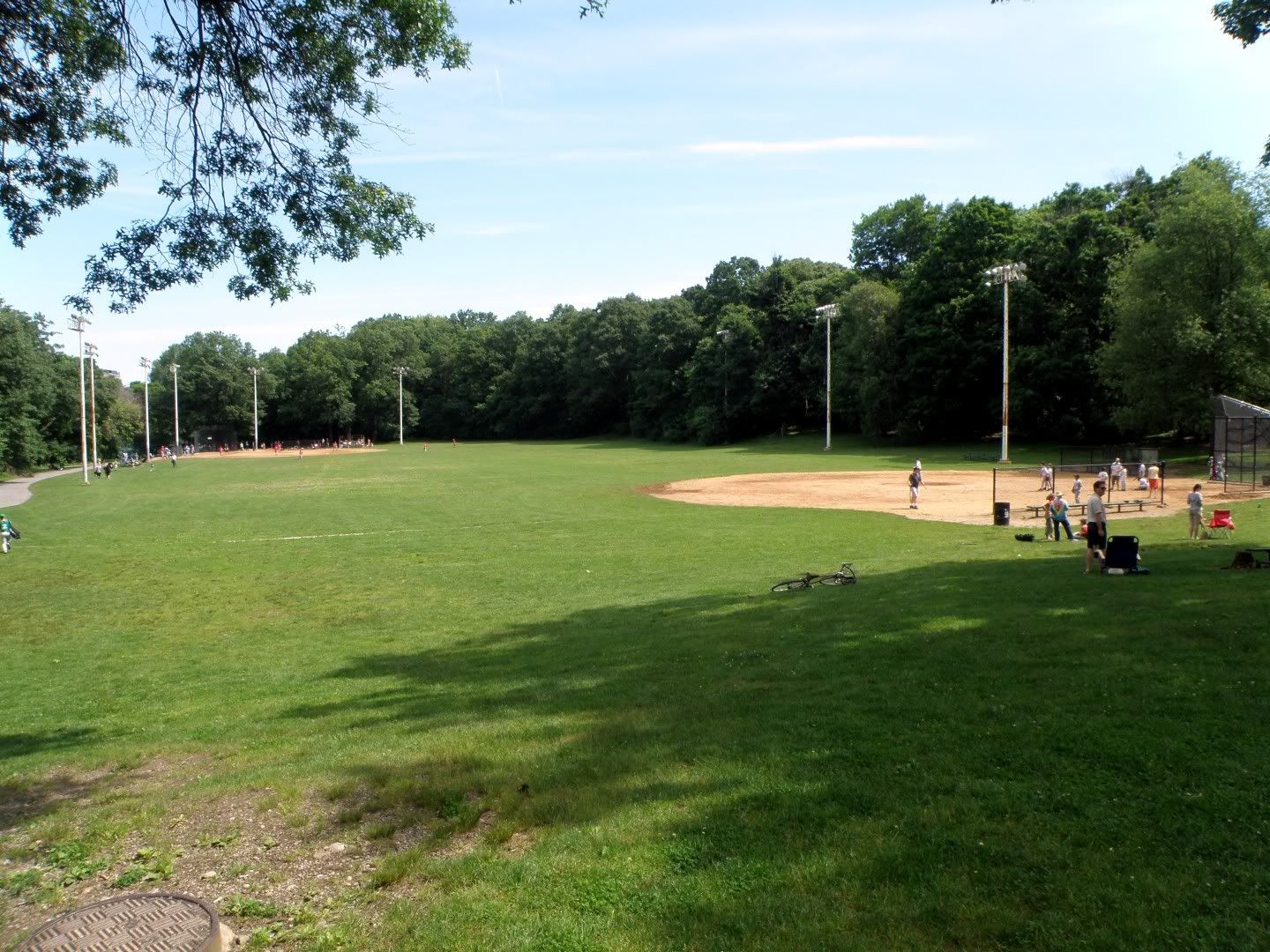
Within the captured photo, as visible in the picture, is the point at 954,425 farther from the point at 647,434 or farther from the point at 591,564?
the point at 591,564

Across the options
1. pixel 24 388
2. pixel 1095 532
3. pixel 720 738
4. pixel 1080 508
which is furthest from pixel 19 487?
pixel 720 738

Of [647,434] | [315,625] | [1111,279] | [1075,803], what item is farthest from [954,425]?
[1075,803]

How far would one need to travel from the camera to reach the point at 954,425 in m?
75.5

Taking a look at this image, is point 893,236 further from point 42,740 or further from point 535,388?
point 42,740

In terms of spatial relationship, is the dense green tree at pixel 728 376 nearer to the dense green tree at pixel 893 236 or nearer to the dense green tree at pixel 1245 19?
the dense green tree at pixel 893 236

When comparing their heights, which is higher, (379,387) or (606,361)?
(606,361)

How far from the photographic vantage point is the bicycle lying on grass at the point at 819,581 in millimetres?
16609

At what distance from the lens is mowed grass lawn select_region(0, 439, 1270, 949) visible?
454 cm

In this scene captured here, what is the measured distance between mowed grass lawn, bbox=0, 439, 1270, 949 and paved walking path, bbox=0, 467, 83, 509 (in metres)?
31.4

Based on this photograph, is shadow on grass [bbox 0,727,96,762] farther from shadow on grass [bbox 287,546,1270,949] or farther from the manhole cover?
the manhole cover

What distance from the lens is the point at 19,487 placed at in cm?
5716

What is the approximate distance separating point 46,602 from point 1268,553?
80.1 feet

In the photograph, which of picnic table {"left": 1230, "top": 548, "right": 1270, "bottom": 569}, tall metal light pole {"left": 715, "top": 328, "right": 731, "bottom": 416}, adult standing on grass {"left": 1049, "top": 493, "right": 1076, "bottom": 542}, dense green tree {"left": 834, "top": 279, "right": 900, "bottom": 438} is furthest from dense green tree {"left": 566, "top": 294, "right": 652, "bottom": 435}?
picnic table {"left": 1230, "top": 548, "right": 1270, "bottom": 569}

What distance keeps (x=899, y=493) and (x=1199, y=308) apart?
22.9m
